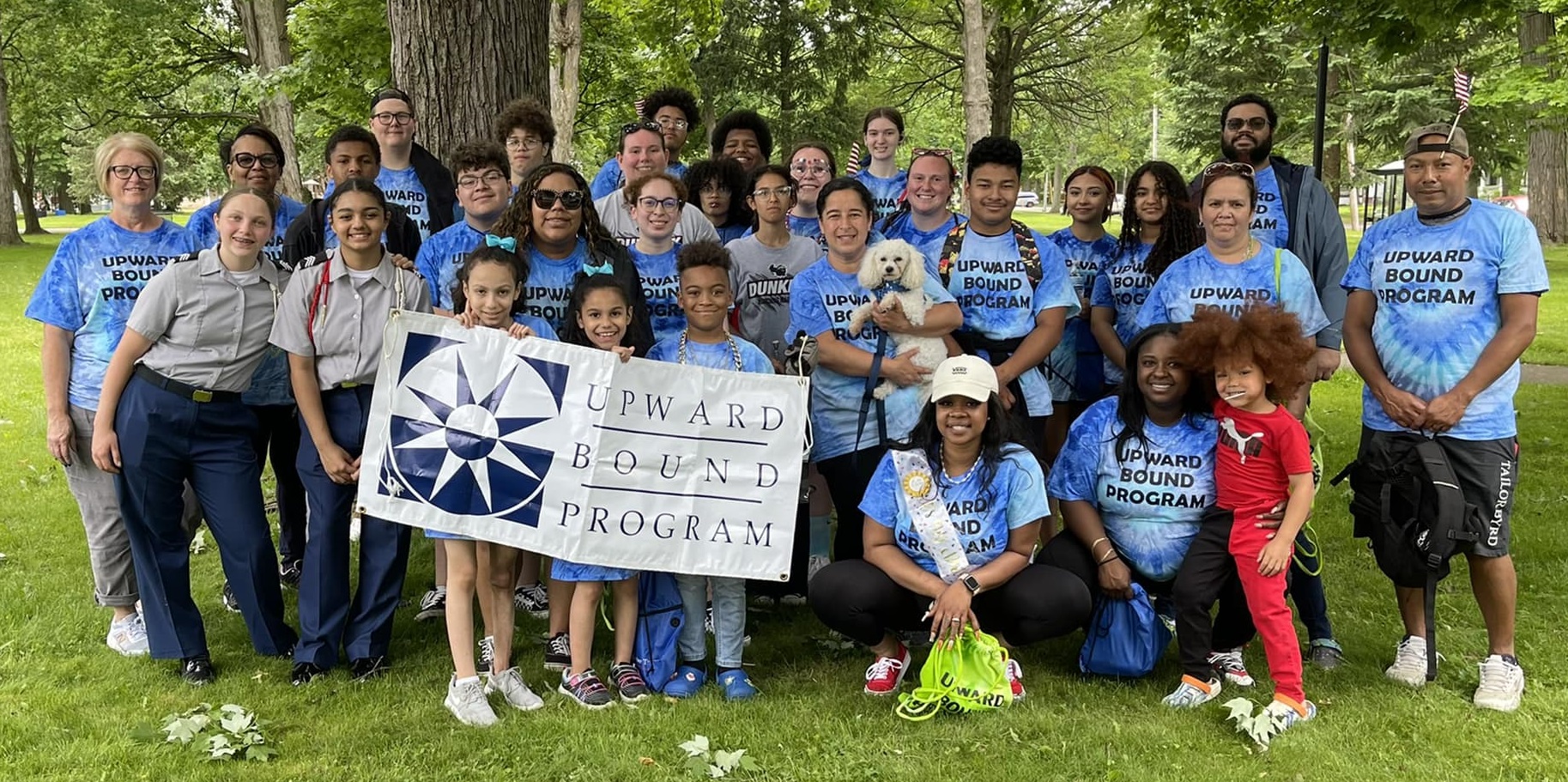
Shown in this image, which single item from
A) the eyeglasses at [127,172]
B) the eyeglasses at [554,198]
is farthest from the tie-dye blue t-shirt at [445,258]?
the eyeglasses at [127,172]

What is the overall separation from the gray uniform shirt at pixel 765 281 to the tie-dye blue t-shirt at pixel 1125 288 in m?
1.58

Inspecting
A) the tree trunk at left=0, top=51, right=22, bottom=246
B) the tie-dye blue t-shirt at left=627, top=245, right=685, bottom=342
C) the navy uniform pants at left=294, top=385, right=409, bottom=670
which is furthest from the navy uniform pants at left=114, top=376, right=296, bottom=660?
the tree trunk at left=0, top=51, right=22, bottom=246

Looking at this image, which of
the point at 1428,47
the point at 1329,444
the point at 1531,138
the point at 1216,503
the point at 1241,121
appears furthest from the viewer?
the point at 1428,47

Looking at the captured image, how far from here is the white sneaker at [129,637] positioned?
5.17 meters

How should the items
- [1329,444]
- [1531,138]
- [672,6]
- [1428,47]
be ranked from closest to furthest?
[1329,444]
[672,6]
[1531,138]
[1428,47]

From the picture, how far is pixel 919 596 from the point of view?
4723 mm

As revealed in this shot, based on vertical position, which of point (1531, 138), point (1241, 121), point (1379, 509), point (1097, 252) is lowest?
point (1379, 509)

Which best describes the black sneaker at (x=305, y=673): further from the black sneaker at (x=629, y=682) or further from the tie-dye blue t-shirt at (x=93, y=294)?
the tie-dye blue t-shirt at (x=93, y=294)

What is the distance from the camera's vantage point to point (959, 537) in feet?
15.0

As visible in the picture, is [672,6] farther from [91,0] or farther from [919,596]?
[91,0]

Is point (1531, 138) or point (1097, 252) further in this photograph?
point (1531, 138)

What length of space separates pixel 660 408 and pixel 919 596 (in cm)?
140

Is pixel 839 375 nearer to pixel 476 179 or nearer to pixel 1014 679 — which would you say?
pixel 1014 679

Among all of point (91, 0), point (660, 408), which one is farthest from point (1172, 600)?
point (91, 0)
